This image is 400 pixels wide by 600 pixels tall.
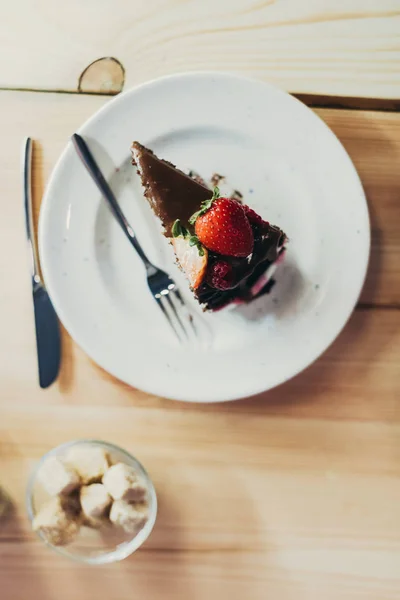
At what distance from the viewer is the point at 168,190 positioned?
A: 47.9 inches

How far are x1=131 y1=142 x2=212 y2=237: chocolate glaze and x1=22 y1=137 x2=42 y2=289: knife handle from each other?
243 millimetres

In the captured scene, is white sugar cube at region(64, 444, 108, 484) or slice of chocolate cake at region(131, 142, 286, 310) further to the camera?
white sugar cube at region(64, 444, 108, 484)

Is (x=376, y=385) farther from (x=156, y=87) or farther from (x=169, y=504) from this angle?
(x=156, y=87)

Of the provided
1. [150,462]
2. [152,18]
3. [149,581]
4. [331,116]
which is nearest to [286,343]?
[150,462]

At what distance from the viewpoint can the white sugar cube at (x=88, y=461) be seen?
123cm

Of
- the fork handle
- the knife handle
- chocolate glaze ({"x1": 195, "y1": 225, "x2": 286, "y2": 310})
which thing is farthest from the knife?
chocolate glaze ({"x1": 195, "y1": 225, "x2": 286, "y2": 310})

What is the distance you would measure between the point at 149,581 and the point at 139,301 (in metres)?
0.61

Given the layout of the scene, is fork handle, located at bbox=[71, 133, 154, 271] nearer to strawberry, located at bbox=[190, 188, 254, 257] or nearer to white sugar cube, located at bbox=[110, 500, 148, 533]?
strawberry, located at bbox=[190, 188, 254, 257]

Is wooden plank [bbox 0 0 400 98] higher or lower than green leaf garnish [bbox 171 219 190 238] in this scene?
higher

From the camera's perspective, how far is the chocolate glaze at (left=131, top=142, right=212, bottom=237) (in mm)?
1212

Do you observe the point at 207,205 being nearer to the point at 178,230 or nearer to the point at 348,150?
the point at 178,230

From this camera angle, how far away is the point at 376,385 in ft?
4.24

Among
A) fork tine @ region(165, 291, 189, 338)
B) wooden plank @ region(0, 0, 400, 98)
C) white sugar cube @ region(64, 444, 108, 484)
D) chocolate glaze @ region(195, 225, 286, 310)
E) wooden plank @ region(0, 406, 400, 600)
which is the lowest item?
wooden plank @ region(0, 406, 400, 600)

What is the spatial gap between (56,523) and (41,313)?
0.43 m
